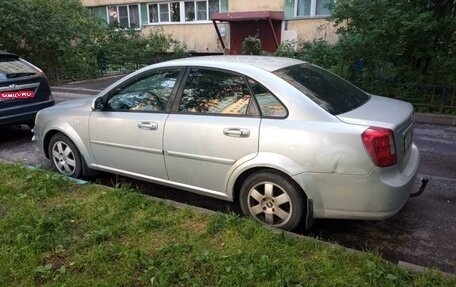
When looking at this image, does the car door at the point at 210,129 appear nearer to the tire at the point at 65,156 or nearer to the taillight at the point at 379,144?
the taillight at the point at 379,144

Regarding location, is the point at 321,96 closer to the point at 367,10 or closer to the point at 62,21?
the point at 367,10

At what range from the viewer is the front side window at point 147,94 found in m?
4.08

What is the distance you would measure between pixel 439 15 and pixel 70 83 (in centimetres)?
1187

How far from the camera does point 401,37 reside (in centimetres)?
885

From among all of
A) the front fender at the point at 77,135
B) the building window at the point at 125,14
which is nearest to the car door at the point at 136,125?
the front fender at the point at 77,135

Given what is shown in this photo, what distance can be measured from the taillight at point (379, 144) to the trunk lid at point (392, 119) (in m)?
0.06

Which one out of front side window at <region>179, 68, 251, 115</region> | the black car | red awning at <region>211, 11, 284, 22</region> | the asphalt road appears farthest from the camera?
red awning at <region>211, 11, 284, 22</region>

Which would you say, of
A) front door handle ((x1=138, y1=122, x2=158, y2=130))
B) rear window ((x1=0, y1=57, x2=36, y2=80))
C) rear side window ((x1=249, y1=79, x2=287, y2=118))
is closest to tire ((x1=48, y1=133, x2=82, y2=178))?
front door handle ((x1=138, y1=122, x2=158, y2=130))

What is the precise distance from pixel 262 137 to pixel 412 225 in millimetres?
1712

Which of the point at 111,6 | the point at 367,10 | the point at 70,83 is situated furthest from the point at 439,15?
the point at 111,6

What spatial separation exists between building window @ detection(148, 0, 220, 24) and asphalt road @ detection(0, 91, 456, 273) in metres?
15.8

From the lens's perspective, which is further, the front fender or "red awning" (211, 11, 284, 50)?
"red awning" (211, 11, 284, 50)

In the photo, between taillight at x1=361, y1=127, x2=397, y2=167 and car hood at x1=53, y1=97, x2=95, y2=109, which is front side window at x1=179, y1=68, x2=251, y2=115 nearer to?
taillight at x1=361, y1=127, x2=397, y2=167

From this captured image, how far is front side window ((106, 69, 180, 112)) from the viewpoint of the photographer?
13.4ft
